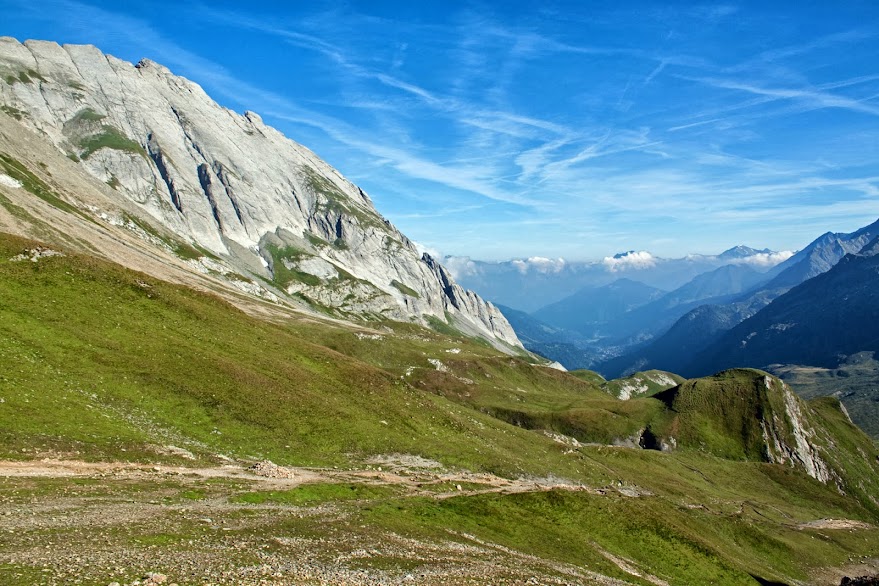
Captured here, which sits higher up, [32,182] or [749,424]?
[32,182]

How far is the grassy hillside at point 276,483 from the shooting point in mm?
25859

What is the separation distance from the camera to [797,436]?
135125mm

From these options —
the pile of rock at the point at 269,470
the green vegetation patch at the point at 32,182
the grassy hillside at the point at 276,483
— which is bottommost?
the pile of rock at the point at 269,470

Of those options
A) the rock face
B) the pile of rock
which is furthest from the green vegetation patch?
the rock face

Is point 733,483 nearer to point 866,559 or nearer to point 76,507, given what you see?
point 866,559

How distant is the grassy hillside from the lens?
25.9m

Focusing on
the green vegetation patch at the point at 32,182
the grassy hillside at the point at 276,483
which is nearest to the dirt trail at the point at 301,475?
the grassy hillside at the point at 276,483

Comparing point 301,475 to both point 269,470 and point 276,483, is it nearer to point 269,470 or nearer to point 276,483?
point 269,470

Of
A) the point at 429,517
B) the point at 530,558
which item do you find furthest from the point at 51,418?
the point at 530,558

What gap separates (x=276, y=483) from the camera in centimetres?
3897

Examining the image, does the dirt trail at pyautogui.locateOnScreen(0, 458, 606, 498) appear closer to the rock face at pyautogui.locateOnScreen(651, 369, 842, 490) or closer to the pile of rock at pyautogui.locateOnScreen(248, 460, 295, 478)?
the pile of rock at pyautogui.locateOnScreen(248, 460, 295, 478)

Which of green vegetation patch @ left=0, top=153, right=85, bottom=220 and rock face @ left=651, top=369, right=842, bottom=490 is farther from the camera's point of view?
green vegetation patch @ left=0, top=153, right=85, bottom=220

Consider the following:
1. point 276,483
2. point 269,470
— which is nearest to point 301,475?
point 269,470

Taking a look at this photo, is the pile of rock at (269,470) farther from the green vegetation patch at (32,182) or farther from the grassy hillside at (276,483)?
the green vegetation patch at (32,182)
